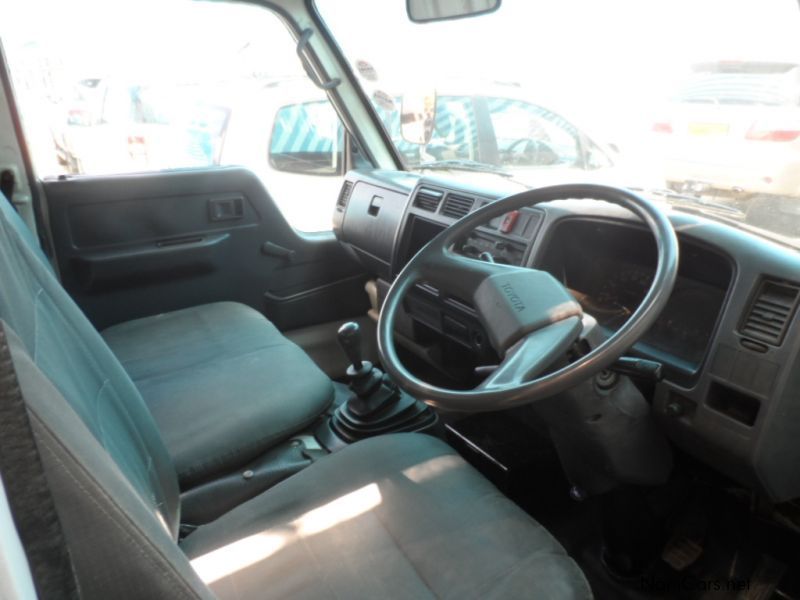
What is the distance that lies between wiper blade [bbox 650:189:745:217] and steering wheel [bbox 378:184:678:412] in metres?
0.45

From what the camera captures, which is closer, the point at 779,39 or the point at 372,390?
the point at 779,39

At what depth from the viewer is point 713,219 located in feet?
4.16

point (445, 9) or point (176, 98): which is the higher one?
point (445, 9)

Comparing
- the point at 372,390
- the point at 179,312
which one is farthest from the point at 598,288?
the point at 179,312

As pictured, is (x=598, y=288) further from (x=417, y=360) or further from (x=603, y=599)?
(x=417, y=360)

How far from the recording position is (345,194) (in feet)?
7.67

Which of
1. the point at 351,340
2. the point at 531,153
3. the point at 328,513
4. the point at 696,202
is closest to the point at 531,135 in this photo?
the point at 531,153

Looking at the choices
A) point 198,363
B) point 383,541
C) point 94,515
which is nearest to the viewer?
point 94,515

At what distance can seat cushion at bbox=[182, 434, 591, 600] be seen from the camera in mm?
936

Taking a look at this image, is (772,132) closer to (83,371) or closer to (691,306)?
(691,306)

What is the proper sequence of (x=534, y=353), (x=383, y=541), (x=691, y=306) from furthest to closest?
(x=691, y=306), (x=383, y=541), (x=534, y=353)

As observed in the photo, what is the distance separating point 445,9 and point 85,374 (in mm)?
1347

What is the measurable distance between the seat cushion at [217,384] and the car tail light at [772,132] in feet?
3.78

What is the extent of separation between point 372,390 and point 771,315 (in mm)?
969
